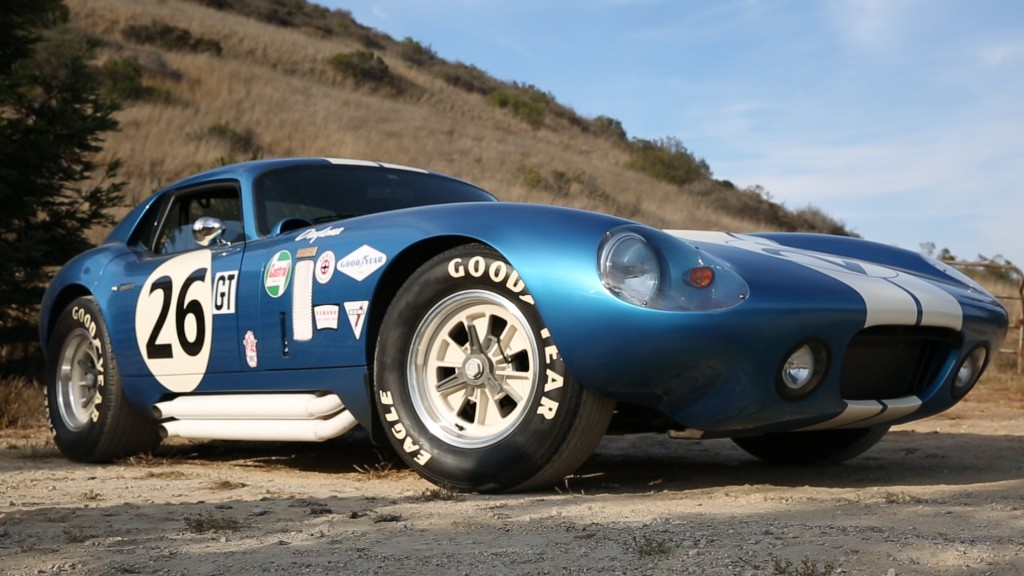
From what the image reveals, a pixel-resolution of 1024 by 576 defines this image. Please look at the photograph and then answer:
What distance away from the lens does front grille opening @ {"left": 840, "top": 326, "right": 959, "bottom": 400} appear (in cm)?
387

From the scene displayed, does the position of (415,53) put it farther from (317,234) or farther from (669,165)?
(317,234)

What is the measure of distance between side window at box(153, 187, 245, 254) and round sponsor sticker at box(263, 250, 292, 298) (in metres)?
0.80

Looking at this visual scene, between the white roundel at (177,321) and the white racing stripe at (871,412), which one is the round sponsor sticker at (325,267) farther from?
the white racing stripe at (871,412)

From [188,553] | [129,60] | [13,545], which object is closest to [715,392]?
[188,553]

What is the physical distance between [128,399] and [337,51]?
3874 centimetres

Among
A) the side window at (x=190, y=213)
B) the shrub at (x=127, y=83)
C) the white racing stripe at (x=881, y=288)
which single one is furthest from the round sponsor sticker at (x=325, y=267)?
the shrub at (x=127, y=83)

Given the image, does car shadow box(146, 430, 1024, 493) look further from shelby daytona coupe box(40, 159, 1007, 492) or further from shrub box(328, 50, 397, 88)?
shrub box(328, 50, 397, 88)

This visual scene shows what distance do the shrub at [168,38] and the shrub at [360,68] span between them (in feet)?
15.3

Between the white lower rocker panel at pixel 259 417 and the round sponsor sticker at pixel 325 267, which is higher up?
the round sponsor sticker at pixel 325 267

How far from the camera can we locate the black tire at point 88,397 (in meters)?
5.45

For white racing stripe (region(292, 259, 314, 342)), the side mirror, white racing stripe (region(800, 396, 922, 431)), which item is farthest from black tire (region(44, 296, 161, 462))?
white racing stripe (region(800, 396, 922, 431))

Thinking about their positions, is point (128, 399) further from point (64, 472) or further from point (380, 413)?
point (380, 413)

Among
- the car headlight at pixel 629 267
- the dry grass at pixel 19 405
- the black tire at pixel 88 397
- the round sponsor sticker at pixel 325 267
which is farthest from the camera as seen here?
the dry grass at pixel 19 405

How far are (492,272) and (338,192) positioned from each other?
1619 mm
